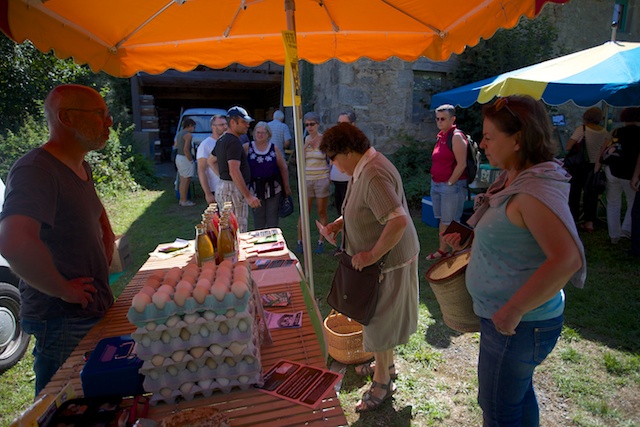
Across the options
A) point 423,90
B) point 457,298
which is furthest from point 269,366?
point 423,90

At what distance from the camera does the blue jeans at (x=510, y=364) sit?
1.61 m

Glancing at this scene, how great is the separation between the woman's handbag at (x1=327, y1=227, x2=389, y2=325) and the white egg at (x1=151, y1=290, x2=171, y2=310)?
1268 mm

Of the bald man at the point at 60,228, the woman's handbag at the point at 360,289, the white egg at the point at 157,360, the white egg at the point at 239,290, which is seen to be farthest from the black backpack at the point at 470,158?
the white egg at the point at 157,360

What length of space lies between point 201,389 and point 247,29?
285 cm

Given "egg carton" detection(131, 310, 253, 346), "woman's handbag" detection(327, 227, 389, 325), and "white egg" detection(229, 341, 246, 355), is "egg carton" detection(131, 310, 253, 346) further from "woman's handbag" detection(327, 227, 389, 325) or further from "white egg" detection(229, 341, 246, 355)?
"woman's handbag" detection(327, 227, 389, 325)

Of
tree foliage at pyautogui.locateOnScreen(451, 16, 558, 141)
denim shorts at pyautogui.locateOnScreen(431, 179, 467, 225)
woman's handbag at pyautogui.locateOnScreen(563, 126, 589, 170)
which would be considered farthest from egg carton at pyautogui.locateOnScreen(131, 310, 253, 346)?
tree foliage at pyautogui.locateOnScreen(451, 16, 558, 141)

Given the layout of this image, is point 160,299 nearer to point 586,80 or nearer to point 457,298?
point 457,298

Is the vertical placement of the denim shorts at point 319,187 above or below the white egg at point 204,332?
above

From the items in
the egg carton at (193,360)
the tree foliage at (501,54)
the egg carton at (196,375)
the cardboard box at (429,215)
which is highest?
the tree foliage at (501,54)

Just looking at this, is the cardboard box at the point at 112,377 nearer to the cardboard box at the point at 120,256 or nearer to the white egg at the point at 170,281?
the white egg at the point at 170,281

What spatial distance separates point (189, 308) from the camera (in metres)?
1.27

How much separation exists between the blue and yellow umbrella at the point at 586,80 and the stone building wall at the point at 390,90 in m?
3.34

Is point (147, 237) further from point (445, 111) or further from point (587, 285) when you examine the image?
point (587, 285)

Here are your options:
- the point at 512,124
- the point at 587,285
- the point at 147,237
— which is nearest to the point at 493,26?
the point at 512,124
